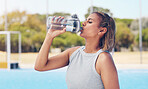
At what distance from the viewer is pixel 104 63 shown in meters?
0.80

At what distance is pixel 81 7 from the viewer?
9180 millimetres

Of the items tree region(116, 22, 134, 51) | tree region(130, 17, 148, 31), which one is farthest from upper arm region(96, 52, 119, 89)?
tree region(130, 17, 148, 31)

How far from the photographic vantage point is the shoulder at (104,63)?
80 centimetres

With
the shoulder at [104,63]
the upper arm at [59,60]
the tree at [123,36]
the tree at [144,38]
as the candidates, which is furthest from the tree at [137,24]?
the shoulder at [104,63]

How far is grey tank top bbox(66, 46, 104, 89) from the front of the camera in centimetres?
83

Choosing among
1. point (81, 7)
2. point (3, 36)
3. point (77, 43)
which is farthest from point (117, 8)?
point (3, 36)

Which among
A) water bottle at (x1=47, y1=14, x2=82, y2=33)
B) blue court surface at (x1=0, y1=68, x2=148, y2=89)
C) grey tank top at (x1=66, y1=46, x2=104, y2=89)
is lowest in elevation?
blue court surface at (x1=0, y1=68, x2=148, y2=89)

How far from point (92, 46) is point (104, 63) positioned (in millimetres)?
132

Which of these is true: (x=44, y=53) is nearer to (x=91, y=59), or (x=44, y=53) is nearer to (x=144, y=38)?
(x=91, y=59)

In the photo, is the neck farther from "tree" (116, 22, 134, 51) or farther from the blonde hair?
"tree" (116, 22, 134, 51)

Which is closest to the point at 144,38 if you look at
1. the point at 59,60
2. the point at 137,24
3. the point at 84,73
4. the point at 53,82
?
the point at 137,24

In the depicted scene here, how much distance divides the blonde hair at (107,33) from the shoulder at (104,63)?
0.25 feet

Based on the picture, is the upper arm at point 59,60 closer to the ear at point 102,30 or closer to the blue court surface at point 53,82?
the ear at point 102,30

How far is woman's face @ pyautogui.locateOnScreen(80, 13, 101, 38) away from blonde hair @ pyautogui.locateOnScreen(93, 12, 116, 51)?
18mm
